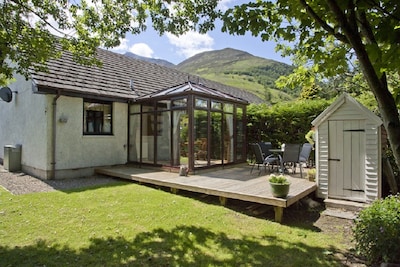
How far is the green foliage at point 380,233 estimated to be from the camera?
3344 mm

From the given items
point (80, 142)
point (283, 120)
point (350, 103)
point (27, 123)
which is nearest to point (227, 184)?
point (350, 103)

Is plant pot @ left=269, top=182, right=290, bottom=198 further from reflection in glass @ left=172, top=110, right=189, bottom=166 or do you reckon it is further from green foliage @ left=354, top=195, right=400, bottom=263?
reflection in glass @ left=172, top=110, right=189, bottom=166

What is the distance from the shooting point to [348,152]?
5.94 m

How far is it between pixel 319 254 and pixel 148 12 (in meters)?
5.82

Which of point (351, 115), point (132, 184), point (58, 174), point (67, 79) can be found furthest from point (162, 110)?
point (351, 115)

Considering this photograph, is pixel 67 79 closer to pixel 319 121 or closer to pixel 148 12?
pixel 148 12

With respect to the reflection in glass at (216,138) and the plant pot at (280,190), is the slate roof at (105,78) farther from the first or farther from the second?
the plant pot at (280,190)

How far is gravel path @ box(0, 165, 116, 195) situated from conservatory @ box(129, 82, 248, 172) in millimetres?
1906

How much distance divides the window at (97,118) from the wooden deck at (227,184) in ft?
5.01

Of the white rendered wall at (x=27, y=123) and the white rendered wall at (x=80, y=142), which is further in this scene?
the white rendered wall at (x=80, y=142)

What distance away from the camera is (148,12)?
5980 millimetres

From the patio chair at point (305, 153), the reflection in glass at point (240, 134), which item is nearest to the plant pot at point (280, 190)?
the patio chair at point (305, 153)

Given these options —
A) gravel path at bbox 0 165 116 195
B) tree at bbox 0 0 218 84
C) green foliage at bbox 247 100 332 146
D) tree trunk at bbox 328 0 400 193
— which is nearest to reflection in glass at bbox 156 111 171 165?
gravel path at bbox 0 165 116 195

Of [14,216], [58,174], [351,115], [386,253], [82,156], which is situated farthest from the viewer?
[82,156]
